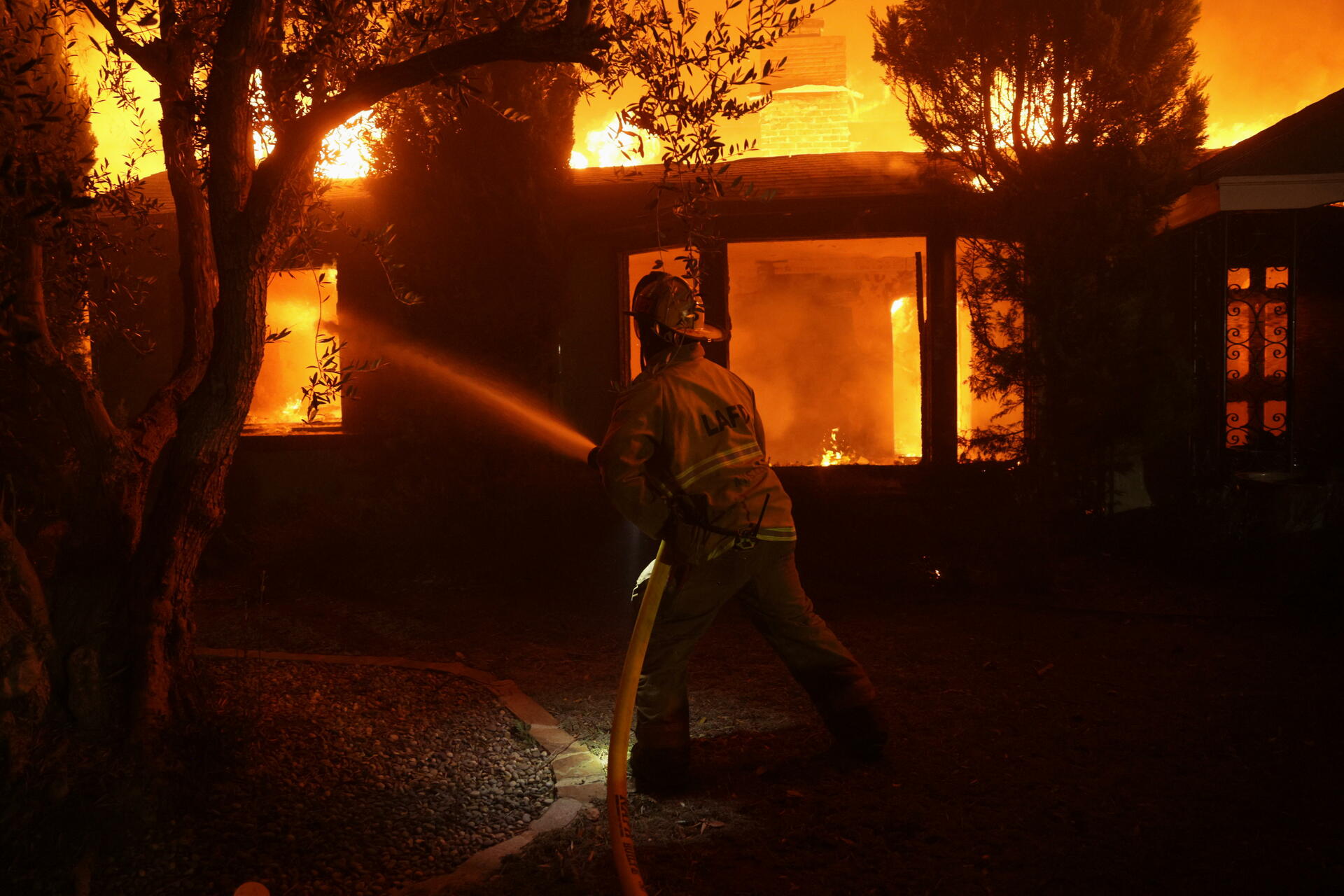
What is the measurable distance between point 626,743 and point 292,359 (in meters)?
13.3

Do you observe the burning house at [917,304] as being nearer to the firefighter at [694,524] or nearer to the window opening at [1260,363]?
the window opening at [1260,363]

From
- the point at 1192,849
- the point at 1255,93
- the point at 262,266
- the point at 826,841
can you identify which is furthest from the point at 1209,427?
the point at 1255,93

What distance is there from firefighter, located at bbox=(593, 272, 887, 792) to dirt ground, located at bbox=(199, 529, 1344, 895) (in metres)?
0.30

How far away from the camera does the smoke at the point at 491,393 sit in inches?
351

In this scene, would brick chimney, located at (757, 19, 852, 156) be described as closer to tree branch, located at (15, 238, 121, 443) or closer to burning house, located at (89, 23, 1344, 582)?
burning house, located at (89, 23, 1344, 582)

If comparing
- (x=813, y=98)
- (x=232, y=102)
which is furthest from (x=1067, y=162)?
(x=813, y=98)

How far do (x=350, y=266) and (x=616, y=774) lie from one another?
8626mm

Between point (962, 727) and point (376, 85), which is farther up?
point (376, 85)

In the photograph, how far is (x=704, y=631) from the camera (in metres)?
3.90

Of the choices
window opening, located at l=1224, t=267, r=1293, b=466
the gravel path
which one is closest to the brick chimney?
window opening, located at l=1224, t=267, r=1293, b=466

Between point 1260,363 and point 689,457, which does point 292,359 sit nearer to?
point 689,457

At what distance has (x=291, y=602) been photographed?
7.64 metres

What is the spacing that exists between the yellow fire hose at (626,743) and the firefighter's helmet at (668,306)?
97cm

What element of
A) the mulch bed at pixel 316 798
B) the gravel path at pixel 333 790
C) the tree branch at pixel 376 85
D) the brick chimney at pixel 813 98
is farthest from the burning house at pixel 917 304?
the brick chimney at pixel 813 98
